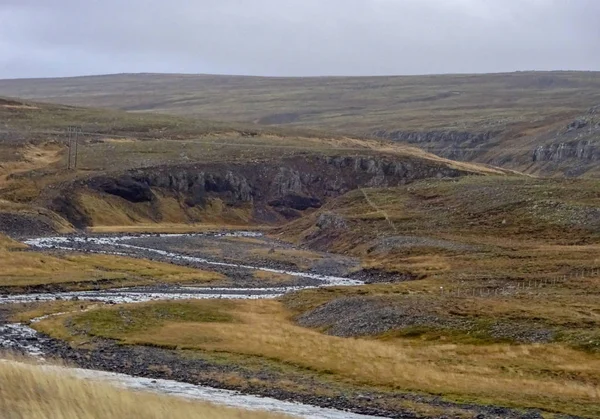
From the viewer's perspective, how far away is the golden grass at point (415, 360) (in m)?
36.2

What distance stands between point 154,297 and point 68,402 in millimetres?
48414

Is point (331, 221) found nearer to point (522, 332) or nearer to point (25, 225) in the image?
point (25, 225)

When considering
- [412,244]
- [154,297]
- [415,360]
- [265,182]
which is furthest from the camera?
[265,182]

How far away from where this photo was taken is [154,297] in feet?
209

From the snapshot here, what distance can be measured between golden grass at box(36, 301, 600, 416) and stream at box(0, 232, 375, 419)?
4994 millimetres

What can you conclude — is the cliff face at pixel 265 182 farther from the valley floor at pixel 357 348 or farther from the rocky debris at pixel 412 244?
the valley floor at pixel 357 348

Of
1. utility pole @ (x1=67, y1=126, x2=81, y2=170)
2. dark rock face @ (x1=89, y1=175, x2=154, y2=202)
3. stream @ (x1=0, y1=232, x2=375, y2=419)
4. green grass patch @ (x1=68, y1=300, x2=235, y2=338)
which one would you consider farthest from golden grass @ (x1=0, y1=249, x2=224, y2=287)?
utility pole @ (x1=67, y1=126, x2=81, y2=170)

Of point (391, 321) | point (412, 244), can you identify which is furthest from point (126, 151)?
point (391, 321)

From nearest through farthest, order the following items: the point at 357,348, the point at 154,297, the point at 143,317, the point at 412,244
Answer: the point at 357,348 → the point at 143,317 → the point at 154,297 → the point at 412,244

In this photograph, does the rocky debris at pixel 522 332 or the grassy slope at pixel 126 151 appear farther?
the grassy slope at pixel 126 151

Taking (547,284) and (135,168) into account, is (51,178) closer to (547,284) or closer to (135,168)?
(135,168)

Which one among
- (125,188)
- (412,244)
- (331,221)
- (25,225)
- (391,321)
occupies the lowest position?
(331,221)

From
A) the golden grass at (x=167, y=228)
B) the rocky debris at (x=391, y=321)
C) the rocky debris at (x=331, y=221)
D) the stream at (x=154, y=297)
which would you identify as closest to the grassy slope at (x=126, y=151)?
the golden grass at (x=167, y=228)

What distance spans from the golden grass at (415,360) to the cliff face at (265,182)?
7617cm
